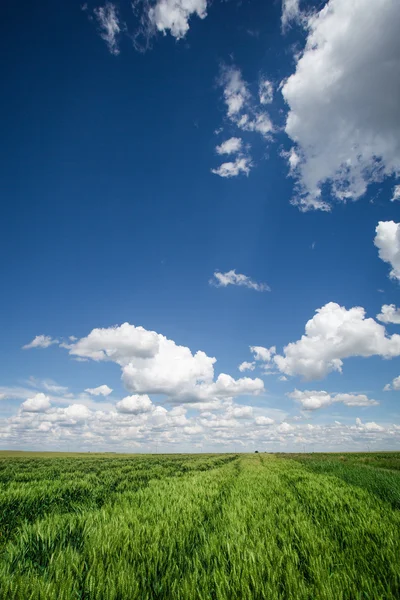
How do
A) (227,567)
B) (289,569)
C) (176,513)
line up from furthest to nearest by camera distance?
(176,513), (227,567), (289,569)

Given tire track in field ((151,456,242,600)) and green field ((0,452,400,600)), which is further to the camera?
tire track in field ((151,456,242,600))

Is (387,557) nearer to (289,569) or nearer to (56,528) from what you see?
(289,569)

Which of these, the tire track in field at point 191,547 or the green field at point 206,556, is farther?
the tire track in field at point 191,547

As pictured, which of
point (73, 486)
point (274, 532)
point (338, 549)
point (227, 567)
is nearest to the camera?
point (227, 567)

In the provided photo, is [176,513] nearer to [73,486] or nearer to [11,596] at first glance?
[11,596]

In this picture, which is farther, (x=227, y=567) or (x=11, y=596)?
(x=227, y=567)

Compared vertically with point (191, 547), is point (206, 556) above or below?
above

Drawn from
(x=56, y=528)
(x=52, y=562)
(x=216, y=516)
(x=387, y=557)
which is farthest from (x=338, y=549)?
(x=56, y=528)

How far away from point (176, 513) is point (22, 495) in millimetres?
5877

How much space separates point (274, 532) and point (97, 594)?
2.88m

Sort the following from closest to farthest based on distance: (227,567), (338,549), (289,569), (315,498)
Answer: (289,569) < (227,567) < (338,549) < (315,498)

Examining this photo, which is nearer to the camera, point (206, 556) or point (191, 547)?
point (206, 556)

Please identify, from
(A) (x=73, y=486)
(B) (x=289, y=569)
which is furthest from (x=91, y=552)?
(A) (x=73, y=486)

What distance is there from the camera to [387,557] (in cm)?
346
